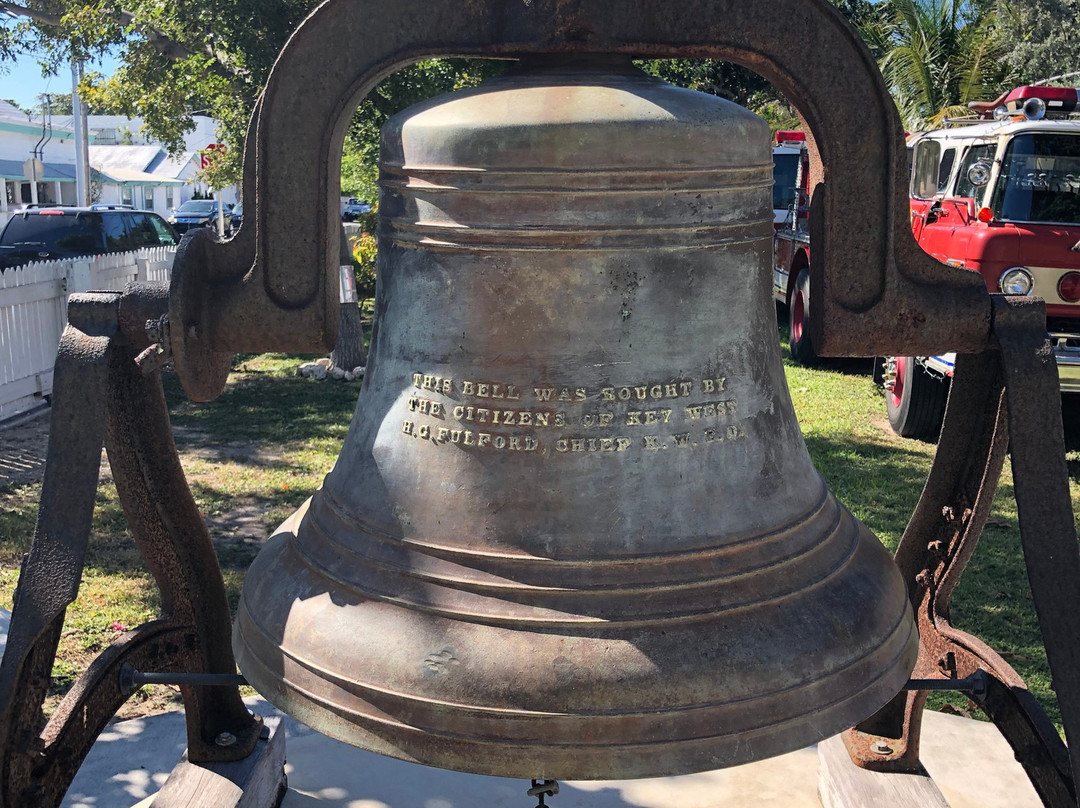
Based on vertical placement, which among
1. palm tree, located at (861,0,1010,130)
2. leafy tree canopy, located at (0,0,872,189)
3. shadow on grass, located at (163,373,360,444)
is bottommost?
shadow on grass, located at (163,373,360,444)

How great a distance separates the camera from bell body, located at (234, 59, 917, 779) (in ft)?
5.49

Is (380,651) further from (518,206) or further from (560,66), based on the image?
(560,66)

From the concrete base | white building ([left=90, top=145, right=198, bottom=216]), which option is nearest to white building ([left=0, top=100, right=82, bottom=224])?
white building ([left=90, top=145, right=198, bottom=216])

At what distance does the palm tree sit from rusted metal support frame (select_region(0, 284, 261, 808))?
13101mm

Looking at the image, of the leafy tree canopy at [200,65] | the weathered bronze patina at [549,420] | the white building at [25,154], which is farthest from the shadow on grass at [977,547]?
the white building at [25,154]

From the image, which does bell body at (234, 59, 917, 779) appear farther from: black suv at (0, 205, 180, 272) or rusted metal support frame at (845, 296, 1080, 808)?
black suv at (0, 205, 180, 272)

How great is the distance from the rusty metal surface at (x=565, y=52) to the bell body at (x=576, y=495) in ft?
0.33

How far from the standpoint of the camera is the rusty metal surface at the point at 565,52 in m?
1.88

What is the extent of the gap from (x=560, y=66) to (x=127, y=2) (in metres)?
8.27

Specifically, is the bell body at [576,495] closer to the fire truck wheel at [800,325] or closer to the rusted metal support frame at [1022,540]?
the rusted metal support frame at [1022,540]

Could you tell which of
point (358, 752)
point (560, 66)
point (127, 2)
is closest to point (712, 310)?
A: point (560, 66)

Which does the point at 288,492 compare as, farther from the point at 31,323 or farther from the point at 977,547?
the point at 977,547

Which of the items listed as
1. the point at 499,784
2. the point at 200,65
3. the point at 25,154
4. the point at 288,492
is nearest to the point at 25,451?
the point at 288,492

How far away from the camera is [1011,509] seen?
6.80 meters
